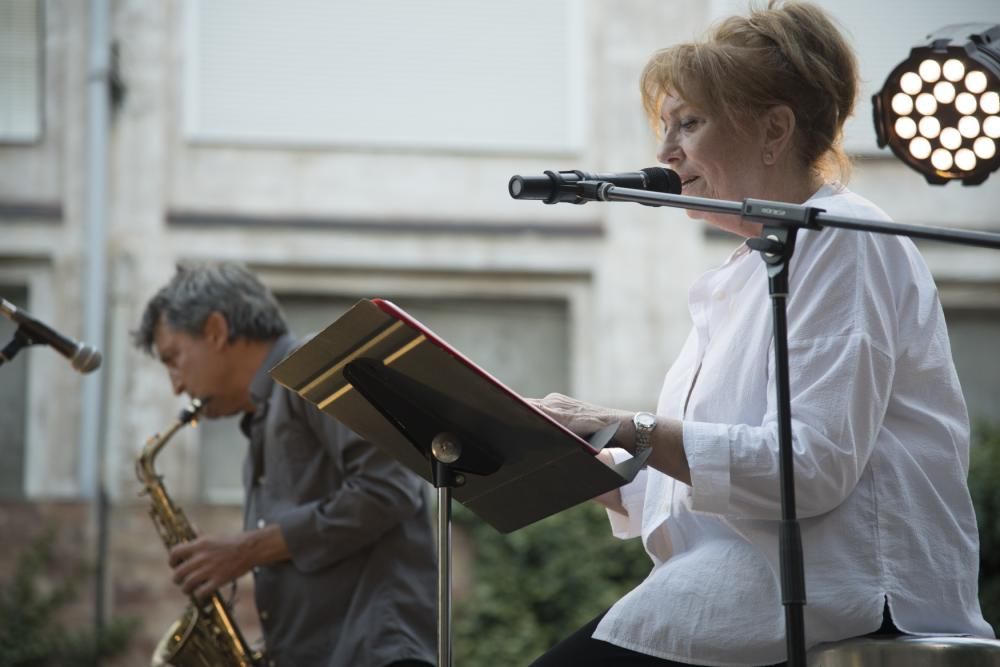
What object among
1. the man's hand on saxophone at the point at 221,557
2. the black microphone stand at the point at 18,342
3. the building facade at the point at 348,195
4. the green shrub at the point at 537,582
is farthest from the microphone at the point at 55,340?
the building facade at the point at 348,195

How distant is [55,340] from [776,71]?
2.03 m

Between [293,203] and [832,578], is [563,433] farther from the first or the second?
[293,203]

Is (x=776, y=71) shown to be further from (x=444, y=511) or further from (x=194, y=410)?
(x=194, y=410)

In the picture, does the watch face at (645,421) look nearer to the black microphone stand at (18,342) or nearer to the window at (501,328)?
the black microphone stand at (18,342)

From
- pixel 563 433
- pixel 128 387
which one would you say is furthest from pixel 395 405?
pixel 128 387

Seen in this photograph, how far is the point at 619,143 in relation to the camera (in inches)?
376

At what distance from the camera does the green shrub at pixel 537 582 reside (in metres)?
8.33

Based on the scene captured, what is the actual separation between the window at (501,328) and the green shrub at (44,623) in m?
2.23

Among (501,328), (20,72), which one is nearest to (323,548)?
(501,328)

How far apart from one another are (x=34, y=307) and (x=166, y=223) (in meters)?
1.05

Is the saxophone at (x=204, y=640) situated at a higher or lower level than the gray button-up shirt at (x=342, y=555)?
lower

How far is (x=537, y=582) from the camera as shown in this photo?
28.0 feet

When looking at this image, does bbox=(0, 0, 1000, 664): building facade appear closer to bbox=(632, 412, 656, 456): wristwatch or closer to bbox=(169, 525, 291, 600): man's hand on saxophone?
bbox=(169, 525, 291, 600): man's hand on saxophone

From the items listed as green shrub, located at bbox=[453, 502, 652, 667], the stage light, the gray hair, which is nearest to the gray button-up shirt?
the gray hair
